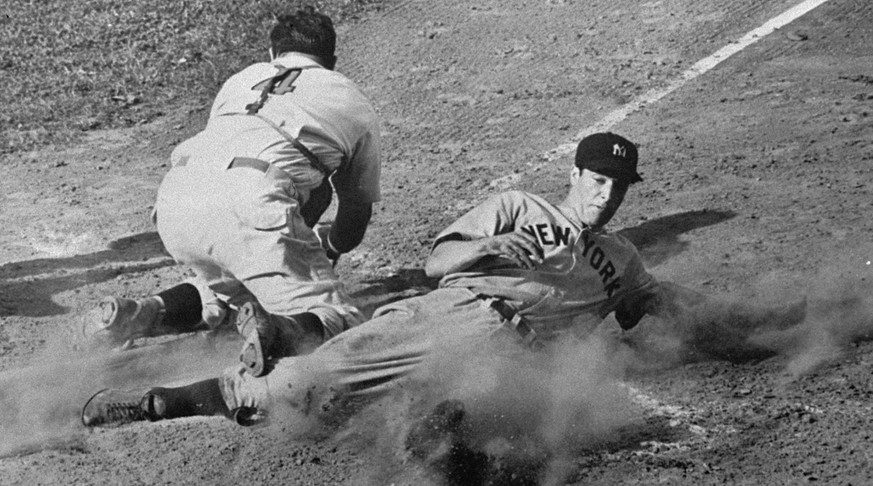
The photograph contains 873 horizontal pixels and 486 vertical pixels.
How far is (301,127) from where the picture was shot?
6.61 metres

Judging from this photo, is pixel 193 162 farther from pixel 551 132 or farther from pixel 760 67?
pixel 760 67

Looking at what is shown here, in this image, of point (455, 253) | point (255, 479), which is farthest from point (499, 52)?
point (255, 479)

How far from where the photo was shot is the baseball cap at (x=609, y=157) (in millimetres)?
6133

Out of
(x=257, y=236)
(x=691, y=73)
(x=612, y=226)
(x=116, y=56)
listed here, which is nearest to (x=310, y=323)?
(x=257, y=236)

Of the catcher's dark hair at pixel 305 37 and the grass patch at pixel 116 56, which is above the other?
the catcher's dark hair at pixel 305 37

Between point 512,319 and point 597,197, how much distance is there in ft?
2.20

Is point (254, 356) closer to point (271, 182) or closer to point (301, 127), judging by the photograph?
point (271, 182)

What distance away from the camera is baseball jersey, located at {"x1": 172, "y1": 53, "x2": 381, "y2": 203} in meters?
6.56

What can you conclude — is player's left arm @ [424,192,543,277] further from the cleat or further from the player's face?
the cleat

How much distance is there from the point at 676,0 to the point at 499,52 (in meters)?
1.71

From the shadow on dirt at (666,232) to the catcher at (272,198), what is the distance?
170cm

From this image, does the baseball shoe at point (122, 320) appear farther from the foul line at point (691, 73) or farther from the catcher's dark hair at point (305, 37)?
the foul line at point (691, 73)

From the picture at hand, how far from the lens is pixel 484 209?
6258mm

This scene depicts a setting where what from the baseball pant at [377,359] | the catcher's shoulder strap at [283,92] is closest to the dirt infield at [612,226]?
the baseball pant at [377,359]
